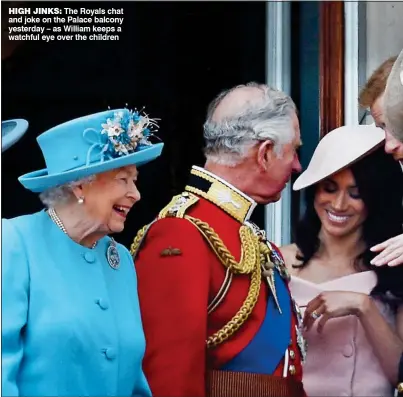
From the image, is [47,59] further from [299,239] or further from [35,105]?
[299,239]

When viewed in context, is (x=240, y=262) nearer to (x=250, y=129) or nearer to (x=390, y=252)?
(x=250, y=129)

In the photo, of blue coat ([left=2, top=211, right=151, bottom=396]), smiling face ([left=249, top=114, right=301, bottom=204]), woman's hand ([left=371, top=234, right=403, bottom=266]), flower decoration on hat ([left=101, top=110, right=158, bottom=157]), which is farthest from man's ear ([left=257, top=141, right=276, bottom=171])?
blue coat ([left=2, top=211, right=151, bottom=396])

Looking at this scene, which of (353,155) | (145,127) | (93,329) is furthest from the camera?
(353,155)

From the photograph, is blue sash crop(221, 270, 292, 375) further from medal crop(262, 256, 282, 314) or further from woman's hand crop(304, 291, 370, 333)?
woman's hand crop(304, 291, 370, 333)

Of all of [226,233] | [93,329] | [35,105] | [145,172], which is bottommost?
[93,329]

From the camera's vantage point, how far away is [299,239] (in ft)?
9.55

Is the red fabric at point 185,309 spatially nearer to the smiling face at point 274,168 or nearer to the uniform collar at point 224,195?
the uniform collar at point 224,195

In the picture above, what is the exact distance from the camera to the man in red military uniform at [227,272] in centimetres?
265

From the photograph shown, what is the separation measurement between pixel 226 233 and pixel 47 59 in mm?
741

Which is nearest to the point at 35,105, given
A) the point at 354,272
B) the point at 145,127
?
the point at 145,127

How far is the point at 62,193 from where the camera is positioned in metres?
2.60

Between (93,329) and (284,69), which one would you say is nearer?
(93,329)

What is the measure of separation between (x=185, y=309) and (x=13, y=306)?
467 mm

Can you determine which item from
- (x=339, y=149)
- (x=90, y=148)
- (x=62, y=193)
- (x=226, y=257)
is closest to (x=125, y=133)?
(x=90, y=148)
